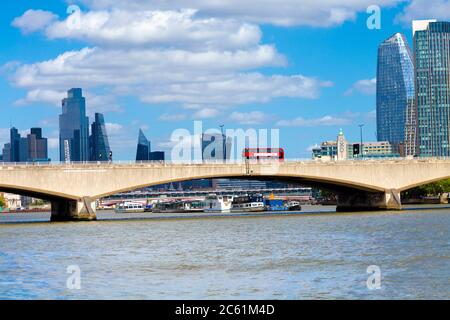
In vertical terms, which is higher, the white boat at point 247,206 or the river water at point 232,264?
the white boat at point 247,206

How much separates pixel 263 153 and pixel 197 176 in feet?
46.6

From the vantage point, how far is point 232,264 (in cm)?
4738

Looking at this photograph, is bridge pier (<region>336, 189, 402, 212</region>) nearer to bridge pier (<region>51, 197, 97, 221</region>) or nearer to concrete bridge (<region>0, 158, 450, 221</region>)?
concrete bridge (<region>0, 158, 450, 221</region>)

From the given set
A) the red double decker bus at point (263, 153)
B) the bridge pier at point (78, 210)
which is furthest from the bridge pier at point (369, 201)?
the bridge pier at point (78, 210)

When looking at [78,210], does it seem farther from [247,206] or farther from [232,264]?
[247,206]

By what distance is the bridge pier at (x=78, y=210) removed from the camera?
338ft

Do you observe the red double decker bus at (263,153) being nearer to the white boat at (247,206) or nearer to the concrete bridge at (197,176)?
the concrete bridge at (197,176)

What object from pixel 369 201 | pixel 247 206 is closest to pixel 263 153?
pixel 369 201

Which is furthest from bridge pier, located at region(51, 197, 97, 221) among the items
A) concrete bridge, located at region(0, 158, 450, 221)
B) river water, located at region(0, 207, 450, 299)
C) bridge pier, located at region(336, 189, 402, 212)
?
bridge pier, located at region(336, 189, 402, 212)

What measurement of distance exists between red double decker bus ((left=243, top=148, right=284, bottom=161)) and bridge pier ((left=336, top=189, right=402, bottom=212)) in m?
11.7

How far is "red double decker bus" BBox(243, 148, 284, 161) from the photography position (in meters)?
113
